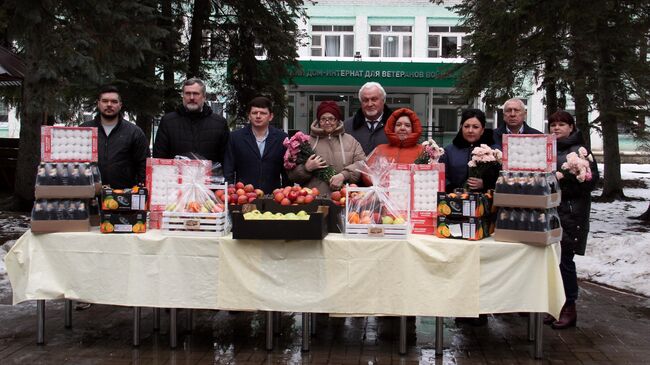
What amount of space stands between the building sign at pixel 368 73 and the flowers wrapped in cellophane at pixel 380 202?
24.3 metres

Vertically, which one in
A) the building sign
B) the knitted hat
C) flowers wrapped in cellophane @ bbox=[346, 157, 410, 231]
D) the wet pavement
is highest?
the building sign

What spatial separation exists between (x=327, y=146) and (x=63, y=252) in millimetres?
2193

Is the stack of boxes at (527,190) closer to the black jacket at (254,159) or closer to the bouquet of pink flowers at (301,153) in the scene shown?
the bouquet of pink flowers at (301,153)

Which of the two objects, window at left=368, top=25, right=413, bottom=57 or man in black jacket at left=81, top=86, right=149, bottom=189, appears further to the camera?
window at left=368, top=25, right=413, bottom=57

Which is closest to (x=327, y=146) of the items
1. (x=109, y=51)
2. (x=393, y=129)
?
(x=393, y=129)

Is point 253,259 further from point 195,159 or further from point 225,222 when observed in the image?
point 195,159

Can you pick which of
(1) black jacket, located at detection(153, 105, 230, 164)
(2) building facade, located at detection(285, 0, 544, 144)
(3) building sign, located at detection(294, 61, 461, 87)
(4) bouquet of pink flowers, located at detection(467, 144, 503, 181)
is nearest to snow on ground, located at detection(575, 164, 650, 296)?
(4) bouquet of pink flowers, located at detection(467, 144, 503, 181)

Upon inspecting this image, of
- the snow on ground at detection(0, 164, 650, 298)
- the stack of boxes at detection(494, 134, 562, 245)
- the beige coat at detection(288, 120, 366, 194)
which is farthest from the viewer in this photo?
the snow on ground at detection(0, 164, 650, 298)

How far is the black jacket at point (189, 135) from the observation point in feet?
19.3

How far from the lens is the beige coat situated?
17.5ft

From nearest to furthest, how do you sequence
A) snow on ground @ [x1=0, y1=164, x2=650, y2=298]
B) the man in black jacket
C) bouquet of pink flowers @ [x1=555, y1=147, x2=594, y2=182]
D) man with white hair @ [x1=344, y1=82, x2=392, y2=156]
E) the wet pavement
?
1. the wet pavement
2. bouquet of pink flowers @ [x1=555, y1=147, x2=594, y2=182]
3. the man in black jacket
4. man with white hair @ [x1=344, y1=82, x2=392, y2=156]
5. snow on ground @ [x1=0, y1=164, x2=650, y2=298]

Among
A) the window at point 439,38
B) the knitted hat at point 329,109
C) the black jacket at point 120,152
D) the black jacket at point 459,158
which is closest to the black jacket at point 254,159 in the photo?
the knitted hat at point 329,109

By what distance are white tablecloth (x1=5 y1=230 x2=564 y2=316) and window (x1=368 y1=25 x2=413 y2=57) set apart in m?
30.4

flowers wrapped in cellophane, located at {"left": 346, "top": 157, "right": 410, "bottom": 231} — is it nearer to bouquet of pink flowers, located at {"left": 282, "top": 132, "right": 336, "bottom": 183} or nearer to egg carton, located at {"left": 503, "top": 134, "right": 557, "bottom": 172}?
bouquet of pink flowers, located at {"left": 282, "top": 132, "right": 336, "bottom": 183}
